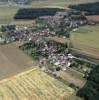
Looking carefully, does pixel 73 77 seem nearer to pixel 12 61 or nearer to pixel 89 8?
pixel 12 61

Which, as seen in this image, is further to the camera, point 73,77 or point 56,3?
point 56,3

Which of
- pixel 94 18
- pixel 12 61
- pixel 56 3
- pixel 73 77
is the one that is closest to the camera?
pixel 73 77

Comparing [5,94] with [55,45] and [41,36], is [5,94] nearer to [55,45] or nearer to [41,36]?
[55,45]

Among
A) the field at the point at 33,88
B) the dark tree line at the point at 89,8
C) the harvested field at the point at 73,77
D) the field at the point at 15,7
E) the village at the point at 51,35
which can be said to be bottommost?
the field at the point at 33,88

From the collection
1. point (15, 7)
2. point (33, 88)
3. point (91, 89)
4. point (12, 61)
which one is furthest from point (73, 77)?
point (15, 7)

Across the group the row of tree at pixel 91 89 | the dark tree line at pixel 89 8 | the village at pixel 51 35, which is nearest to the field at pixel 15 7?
the dark tree line at pixel 89 8

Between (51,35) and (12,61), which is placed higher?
(51,35)

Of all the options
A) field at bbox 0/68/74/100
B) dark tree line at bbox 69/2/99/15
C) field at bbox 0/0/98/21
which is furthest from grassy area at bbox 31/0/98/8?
field at bbox 0/68/74/100

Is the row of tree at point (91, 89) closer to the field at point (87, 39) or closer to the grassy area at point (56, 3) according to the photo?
the field at point (87, 39)
